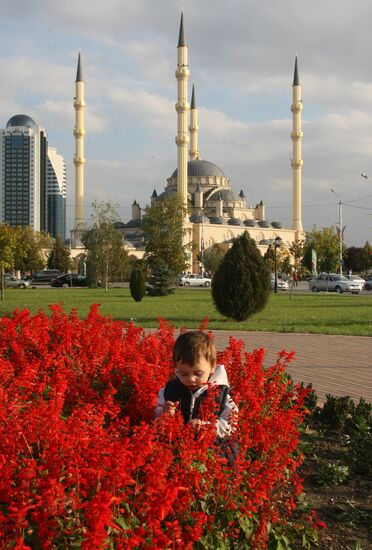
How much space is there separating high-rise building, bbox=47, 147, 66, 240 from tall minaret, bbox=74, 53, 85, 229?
5822 cm

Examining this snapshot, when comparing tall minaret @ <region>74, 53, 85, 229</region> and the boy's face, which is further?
tall minaret @ <region>74, 53, 85, 229</region>

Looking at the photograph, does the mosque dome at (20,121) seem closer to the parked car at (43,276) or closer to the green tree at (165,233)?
the parked car at (43,276)

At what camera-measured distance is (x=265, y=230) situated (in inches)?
3573

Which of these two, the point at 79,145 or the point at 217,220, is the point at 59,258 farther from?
the point at 217,220

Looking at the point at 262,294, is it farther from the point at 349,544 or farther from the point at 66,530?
the point at 66,530

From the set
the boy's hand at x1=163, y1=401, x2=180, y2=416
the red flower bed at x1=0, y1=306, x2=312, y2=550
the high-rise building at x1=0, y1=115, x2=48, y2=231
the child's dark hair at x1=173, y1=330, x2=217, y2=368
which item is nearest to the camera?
the red flower bed at x1=0, y1=306, x2=312, y2=550

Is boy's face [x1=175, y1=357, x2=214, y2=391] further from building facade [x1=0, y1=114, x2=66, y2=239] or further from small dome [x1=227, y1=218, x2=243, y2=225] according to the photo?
building facade [x1=0, y1=114, x2=66, y2=239]

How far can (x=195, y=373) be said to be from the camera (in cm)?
344

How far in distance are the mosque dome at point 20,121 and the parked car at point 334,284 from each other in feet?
300

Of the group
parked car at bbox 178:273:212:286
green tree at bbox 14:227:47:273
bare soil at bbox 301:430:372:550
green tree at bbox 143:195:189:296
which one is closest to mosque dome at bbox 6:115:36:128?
green tree at bbox 14:227:47:273

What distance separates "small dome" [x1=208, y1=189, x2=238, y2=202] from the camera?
298 feet

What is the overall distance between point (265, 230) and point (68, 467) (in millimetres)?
89464

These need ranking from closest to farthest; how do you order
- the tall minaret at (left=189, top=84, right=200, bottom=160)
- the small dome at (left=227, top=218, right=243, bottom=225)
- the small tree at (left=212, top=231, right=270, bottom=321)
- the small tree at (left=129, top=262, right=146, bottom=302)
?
1. the small tree at (left=212, top=231, right=270, bottom=321)
2. the small tree at (left=129, top=262, right=146, bottom=302)
3. the small dome at (left=227, top=218, right=243, bottom=225)
4. the tall minaret at (left=189, top=84, right=200, bottom=160)

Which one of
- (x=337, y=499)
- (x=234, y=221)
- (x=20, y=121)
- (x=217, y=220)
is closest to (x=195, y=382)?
(x=337, y=499)
